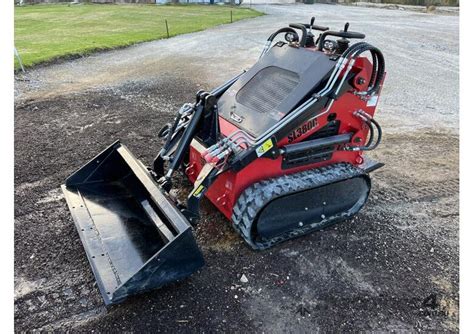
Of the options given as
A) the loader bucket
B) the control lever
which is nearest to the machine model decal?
the control lever

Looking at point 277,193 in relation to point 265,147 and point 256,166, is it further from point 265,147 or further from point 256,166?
point 265,147

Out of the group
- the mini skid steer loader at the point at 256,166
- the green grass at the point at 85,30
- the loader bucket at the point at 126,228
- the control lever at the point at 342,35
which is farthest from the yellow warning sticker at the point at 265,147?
the green grass at the point at 85,30

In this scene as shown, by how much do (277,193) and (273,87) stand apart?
133 cm

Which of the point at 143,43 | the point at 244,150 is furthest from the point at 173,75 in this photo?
the point at 244,150

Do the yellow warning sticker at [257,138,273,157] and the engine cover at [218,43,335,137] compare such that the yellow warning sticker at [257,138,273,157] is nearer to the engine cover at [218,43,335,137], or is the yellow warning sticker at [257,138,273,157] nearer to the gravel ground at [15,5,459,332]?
the engine cover at [218,43,335,137]

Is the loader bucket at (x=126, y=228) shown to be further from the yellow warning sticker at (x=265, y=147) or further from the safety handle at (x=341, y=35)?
the safety handle at (x=341, y=35)

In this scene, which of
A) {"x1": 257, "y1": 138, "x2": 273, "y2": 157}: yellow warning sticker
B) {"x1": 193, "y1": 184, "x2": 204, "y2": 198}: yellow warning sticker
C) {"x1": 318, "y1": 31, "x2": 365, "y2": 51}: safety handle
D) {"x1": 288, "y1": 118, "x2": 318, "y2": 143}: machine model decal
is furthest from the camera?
{"x1": 318, "y1": 31, "x2": 365, "y2": 51}: safety handle

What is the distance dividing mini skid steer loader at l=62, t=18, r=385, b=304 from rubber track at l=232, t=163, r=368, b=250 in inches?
0.4

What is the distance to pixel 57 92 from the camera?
8.69m

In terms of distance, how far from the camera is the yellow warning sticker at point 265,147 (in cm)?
362

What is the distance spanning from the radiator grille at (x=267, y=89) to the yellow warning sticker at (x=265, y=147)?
1.77 ft

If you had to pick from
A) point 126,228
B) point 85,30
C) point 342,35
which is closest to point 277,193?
point 126,228

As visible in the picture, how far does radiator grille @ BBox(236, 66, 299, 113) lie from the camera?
415 cm

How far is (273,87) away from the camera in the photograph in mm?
4309
